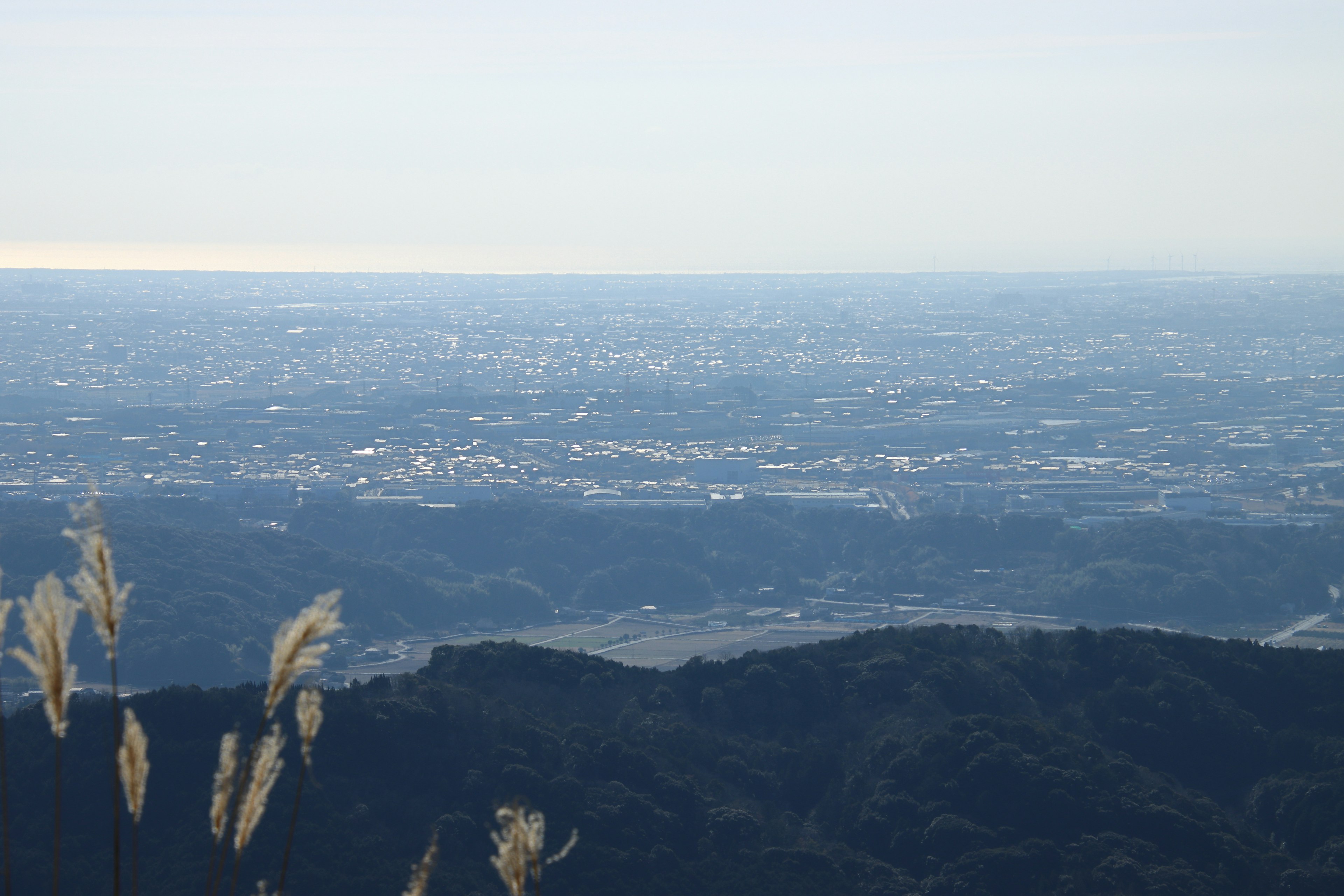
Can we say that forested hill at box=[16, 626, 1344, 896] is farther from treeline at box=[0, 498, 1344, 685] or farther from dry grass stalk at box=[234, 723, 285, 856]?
treeline at box=[0, 498, 1344, 685]

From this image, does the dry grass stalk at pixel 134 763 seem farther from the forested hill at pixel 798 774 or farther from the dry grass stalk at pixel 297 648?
the forested hill at pixel 798 774

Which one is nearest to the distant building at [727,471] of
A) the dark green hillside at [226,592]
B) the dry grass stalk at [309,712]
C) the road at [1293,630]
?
the dark green hillside at [226,592]

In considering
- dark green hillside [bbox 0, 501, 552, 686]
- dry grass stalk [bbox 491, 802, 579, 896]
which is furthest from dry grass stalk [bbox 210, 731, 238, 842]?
dark green hillside [bbox 0, 501, 552, 686]

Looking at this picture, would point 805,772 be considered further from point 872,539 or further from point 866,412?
point 866,412

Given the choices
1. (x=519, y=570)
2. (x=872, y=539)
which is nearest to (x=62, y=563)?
(x=519, y=570)

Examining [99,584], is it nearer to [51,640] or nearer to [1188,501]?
[51,640]

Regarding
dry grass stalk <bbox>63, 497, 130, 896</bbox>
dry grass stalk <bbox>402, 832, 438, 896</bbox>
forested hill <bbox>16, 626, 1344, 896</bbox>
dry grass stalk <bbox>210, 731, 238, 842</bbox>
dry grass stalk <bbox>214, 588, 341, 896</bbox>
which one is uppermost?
dry grass stalk <bbox>63, 497, 130, 896</bbox>
